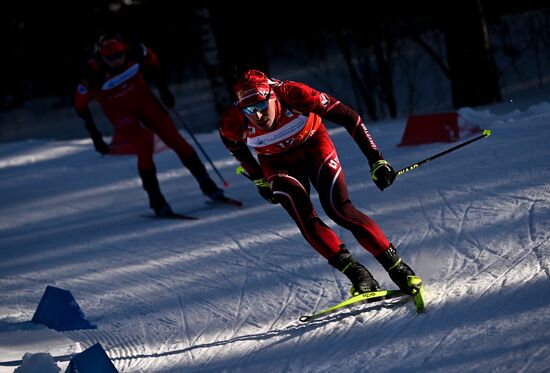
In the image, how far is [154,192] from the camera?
7742 mm

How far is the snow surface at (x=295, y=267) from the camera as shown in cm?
390

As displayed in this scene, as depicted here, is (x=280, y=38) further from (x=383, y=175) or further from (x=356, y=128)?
(x=383, y=175)

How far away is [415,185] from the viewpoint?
6879 mm

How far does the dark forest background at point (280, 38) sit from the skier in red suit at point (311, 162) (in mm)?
6900

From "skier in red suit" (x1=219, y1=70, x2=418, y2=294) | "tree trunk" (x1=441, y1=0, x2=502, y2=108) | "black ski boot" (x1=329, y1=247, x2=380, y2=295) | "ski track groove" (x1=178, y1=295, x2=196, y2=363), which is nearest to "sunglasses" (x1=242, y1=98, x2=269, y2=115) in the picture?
"skier in red suit" (x1=219, y1=70, x2=418, y2=294)

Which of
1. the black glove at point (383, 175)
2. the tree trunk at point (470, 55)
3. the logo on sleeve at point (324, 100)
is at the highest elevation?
the logo on sleeve at point (324, 100)

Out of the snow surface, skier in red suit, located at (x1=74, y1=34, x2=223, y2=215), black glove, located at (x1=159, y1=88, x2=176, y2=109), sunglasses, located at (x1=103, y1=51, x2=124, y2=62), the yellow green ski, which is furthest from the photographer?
black glove, located at (x1=159, y1=88, x2=176, y2=109)

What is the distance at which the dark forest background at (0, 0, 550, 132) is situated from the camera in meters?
11.1

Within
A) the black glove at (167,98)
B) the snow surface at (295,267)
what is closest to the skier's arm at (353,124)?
the snow surface at (295,267)

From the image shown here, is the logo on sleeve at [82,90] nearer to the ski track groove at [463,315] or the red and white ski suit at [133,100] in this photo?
the red and white ski suit at [133,100]

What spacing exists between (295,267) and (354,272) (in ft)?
3.77

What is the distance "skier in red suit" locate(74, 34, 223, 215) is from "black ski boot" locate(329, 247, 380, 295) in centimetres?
348

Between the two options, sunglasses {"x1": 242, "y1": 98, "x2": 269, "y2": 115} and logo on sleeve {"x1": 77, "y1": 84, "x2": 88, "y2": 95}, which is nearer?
sunglasses {"x1": 242, "y1": 98, "x2": 269, "y2": 115}

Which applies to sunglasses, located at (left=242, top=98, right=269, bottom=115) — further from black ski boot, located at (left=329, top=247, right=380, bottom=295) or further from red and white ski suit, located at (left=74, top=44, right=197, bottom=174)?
red and white ski suit, located at (left=74, top=44, right=197, bottom=174)
